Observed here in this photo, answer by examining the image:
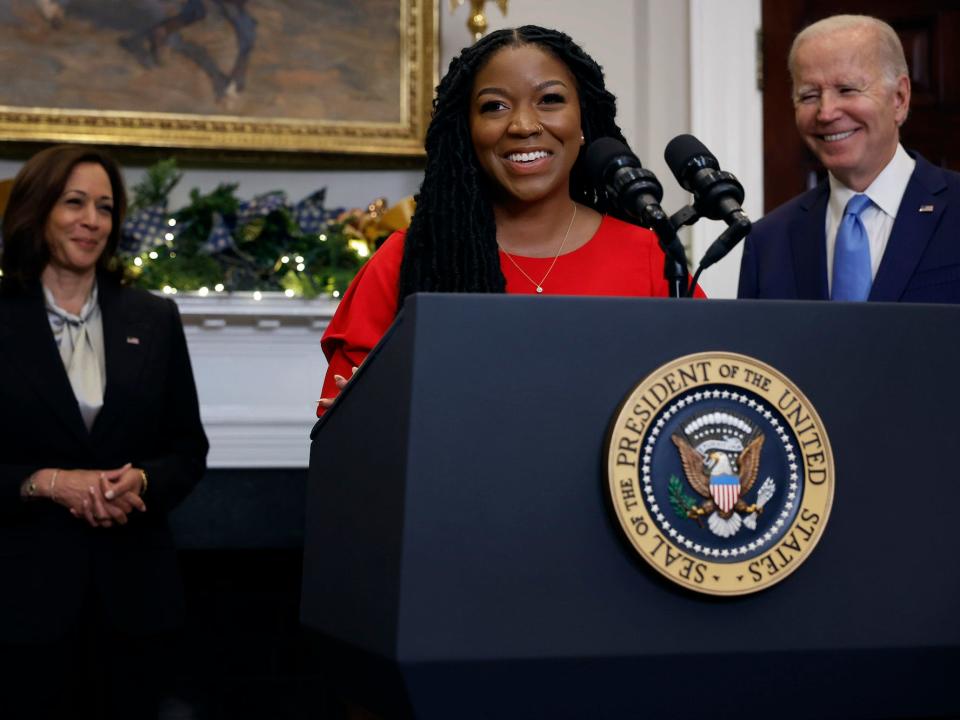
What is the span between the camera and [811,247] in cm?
258

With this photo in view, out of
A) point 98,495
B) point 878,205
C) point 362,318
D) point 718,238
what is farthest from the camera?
point 98,495

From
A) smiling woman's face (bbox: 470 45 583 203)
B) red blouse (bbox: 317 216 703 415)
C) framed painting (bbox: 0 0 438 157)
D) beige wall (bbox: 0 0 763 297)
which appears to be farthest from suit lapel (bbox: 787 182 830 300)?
framed painting (bbox: 0 0 438 157)

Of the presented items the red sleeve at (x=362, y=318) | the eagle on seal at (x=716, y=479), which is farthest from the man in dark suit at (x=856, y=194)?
the eagle on seal at (x=716, y=479)

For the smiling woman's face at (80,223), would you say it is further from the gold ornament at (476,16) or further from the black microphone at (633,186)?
the black microphone at (633,186)

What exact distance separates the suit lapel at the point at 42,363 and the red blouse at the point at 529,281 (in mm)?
1233

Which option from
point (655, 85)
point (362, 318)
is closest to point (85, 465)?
point (362, 318)

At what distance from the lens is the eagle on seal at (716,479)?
1165mm

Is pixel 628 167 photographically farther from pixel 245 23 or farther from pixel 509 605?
pixel 245 23

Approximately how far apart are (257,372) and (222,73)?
1135 mm

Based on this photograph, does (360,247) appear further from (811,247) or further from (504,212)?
(504,212)

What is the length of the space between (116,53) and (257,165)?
644 mm

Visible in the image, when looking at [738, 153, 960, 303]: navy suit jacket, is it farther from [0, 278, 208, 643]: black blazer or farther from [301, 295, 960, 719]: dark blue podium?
[0, 278, 208, 643]: black blazer

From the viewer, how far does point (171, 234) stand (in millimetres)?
4445

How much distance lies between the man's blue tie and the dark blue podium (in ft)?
4.11
